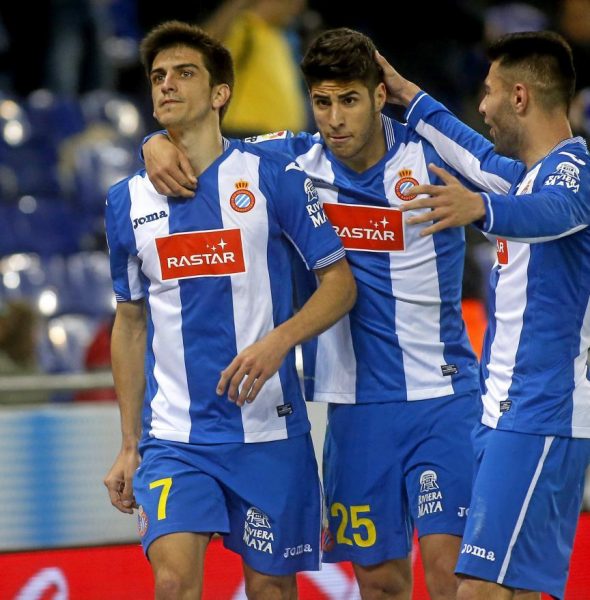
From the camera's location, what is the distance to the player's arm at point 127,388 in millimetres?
4160

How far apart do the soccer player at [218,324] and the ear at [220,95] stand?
17 mm

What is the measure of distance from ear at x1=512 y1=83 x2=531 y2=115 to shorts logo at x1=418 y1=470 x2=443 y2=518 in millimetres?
1195

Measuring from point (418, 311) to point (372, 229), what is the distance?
307mm

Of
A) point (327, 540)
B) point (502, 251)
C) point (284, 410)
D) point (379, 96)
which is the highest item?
point (379, 96)

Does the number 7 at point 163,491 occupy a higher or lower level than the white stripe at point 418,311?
lower

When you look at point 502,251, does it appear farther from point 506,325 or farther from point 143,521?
point 143,521

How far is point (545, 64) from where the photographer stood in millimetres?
3898

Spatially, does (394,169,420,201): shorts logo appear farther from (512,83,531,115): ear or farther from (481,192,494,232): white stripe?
(481,192,494,232): white stripe

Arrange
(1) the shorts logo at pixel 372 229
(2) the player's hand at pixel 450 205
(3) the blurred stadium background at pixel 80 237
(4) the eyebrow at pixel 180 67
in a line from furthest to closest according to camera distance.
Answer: (3) the blurred stadium background at pixel 80 237 < (1) the shorts logo at pixel 372 229 < (4) the eyebrow at pixel 180 67 < (2) the player's hand at pixel 450 205

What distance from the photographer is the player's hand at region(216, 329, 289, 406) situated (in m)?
3.81

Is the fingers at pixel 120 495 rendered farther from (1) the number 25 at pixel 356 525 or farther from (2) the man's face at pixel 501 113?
(2) the man's face at pixel 501 113

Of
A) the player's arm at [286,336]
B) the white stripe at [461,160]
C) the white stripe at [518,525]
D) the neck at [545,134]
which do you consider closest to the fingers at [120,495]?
the player's arm at [286,336]

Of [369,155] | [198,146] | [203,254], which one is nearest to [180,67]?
[198,146]

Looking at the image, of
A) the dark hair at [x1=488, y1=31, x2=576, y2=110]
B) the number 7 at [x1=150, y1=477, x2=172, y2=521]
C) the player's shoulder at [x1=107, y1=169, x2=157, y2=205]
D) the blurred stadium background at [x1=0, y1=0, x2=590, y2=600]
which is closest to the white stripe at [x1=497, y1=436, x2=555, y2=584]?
the number 7 at [x1=150, y1=477, x2=172, y2=521]
